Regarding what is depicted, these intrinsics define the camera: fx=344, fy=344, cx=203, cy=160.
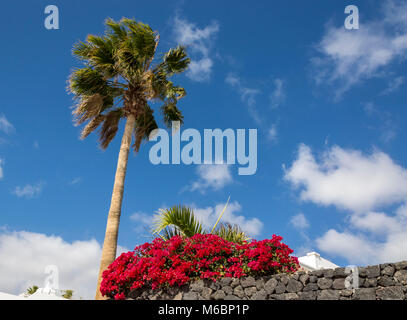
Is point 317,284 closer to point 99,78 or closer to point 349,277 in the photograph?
point 349,277

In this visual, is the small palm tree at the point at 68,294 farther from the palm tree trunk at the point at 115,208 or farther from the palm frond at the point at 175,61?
the palm frond at the point at 175,61

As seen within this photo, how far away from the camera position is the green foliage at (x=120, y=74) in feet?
41.9

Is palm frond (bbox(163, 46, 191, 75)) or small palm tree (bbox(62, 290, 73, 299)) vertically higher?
palm frond (bbox(163, 46, 191, 75))

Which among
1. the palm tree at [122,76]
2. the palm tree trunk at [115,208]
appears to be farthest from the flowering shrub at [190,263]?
the palm tree at [122,76]

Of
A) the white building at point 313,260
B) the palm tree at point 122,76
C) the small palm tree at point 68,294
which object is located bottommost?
the small palm tree at point 68,294

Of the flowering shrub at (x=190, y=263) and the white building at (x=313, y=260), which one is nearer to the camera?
the flowering shrub at (x=190, y=263)

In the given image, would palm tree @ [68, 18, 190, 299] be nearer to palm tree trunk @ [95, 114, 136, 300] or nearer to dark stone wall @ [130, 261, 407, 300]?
palm tree trunk @ [95, 114, 136, 300]

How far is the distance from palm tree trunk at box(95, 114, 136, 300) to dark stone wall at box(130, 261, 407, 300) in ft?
6.21

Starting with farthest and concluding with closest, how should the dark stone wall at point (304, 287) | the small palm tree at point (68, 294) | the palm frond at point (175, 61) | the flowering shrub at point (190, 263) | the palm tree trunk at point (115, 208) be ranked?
1. the small palm tree at point (68, 294)
2. the palm frond at point (175, 61)
3. the palm tree trunk at point (115, 208)
4. the flowering shrub at point (190, 263)
5. the dark stone wall at point (304, 287)

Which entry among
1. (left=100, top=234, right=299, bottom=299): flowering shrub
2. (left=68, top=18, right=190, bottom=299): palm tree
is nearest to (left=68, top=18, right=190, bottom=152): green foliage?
(left=68, top=18, right=190, bottom=299): palm tree

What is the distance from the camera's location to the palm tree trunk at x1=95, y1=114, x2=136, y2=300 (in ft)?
34.1

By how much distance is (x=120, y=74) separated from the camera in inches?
513

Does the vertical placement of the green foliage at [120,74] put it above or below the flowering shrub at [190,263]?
above

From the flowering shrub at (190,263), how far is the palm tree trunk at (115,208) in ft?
2.81
